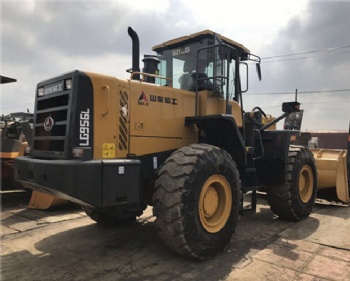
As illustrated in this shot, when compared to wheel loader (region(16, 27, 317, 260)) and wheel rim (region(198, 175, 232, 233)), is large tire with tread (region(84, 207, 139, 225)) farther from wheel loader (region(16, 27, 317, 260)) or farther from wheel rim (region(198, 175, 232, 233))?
wheel rim (region(198, 175, 232, 233))

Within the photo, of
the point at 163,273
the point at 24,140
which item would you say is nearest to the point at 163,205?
the point at 163,273

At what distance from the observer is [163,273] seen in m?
3.75

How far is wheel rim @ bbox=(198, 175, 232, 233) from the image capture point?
424 cm

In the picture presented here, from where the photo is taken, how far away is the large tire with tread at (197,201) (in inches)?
152

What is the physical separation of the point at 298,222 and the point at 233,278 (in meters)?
2.99

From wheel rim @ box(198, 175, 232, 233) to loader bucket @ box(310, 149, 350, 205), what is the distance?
403 centimetres

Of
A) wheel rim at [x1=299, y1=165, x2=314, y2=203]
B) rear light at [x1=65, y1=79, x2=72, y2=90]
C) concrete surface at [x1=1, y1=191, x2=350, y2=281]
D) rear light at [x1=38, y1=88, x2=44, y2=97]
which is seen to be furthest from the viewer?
wheel rim at [x1=299, y1=165, x2=314, y2=203]

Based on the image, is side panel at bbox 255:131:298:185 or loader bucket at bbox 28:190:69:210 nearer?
side panel at bbox 255:131:298:185

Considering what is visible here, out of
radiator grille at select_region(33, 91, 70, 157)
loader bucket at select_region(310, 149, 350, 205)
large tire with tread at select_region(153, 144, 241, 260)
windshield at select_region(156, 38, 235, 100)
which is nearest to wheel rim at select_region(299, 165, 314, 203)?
loader bucket at select_region(310, 149, 350, 205)

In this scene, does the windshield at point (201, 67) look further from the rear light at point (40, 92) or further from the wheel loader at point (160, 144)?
the rear light at point (40, 92)

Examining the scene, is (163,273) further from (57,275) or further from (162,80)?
(162,80)

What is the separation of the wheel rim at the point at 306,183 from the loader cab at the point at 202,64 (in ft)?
7.12

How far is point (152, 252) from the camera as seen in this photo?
443 centimetres

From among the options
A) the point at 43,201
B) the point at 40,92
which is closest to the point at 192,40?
the point at 40,92
